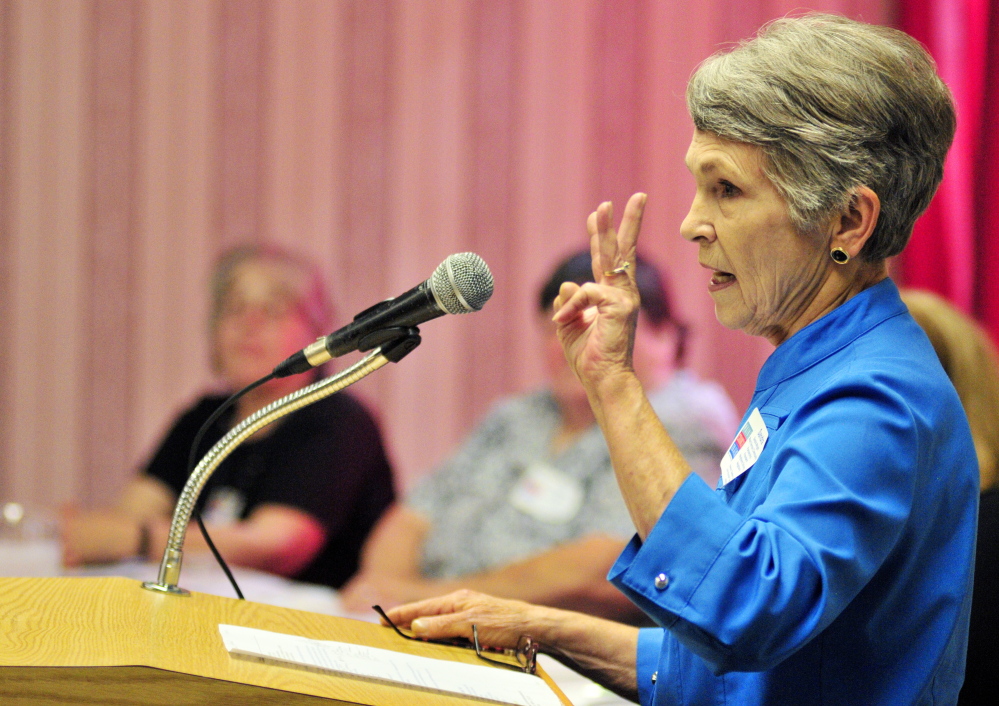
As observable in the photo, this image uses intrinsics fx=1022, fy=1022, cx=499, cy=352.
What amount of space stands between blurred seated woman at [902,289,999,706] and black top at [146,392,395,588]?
1.74 metres

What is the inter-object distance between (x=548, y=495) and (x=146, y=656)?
226 cm

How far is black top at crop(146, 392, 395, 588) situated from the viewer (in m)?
3.09

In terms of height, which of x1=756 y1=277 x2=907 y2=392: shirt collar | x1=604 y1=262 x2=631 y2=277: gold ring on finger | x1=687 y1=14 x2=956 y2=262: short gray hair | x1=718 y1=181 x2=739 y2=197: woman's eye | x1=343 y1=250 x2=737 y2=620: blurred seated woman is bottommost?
x1=343 y1=250 x2=737 y2=620: blurred seated woman

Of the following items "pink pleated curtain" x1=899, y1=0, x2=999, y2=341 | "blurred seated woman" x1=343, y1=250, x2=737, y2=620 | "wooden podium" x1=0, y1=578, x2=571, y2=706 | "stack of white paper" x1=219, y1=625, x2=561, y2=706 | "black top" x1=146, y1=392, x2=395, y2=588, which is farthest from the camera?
"pink pleated curtain" x1=899, y1=0, x2=999, y2=341

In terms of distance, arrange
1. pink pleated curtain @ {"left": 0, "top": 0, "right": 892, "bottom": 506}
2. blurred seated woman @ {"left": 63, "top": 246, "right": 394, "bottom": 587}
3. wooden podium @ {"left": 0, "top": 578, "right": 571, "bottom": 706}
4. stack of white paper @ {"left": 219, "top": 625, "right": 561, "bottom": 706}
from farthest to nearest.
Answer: pink pleated curtain @ {"left": 0, "top": 0, "right": 892, "bottom": 506} < blurred seated woman @ {"left": 63, "top": 246, "right": 394, "bottom": 587} < stack of white paper @ {"left": 219, "top": 625, "right": 561, "bottom": 706} < wooden podium @ {"left": 0, "top": 578, "right": 571, "bottom": 706}

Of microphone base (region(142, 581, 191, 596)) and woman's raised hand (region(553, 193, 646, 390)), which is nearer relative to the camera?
woman's raised hand (region(553, 193, 646, 390))

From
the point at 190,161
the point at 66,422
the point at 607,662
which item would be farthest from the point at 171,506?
the point at 607,662

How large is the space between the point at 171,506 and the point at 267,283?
0.80 m

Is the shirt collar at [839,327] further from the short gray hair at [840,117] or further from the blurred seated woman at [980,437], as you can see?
the blurred seated woman at [980,437]

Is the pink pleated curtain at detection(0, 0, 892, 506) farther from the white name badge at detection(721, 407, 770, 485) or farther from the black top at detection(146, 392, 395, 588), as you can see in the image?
the white name badge at detection(721, 407, 770, 485)

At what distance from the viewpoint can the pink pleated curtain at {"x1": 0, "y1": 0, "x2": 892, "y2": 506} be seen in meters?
4.18

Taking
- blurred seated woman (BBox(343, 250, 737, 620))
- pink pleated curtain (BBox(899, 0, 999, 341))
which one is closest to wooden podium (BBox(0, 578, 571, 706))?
blurred seated woman (BBox(343, 250, 737, 620))

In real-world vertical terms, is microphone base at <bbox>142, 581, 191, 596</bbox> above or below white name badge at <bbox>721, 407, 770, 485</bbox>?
below

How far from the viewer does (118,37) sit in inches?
168
